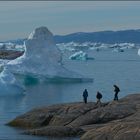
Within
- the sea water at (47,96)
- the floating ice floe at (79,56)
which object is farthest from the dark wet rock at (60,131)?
the floating ice floe at (79,56)

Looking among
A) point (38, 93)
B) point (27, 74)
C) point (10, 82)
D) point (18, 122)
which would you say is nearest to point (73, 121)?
point (18, 122)

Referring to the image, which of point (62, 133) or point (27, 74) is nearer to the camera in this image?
point (62, 133)

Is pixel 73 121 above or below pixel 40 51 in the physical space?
below

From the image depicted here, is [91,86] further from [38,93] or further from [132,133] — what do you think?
[132,133]

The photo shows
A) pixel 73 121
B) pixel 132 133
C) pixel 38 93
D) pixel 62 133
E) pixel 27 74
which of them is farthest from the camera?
pixel 27 74

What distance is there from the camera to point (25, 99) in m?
49.7

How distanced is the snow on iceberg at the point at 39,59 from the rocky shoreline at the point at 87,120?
28300mm

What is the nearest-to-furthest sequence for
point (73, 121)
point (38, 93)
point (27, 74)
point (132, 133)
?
point (132, 133) → point (73, 121) → point (38, 93) → point (27, 74)

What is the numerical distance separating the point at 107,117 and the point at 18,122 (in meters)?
5.40

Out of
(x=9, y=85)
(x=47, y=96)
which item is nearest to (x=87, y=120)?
(x=9, y=85)

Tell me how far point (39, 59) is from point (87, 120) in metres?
31.9

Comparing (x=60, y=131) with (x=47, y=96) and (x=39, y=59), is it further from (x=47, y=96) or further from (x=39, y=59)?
(x=39, y=59)

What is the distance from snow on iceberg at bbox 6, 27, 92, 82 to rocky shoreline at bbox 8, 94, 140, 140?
28.3 meters

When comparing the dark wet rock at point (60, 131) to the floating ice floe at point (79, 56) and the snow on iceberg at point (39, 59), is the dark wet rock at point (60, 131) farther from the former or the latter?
the floating ice floe at point (79, 56)
